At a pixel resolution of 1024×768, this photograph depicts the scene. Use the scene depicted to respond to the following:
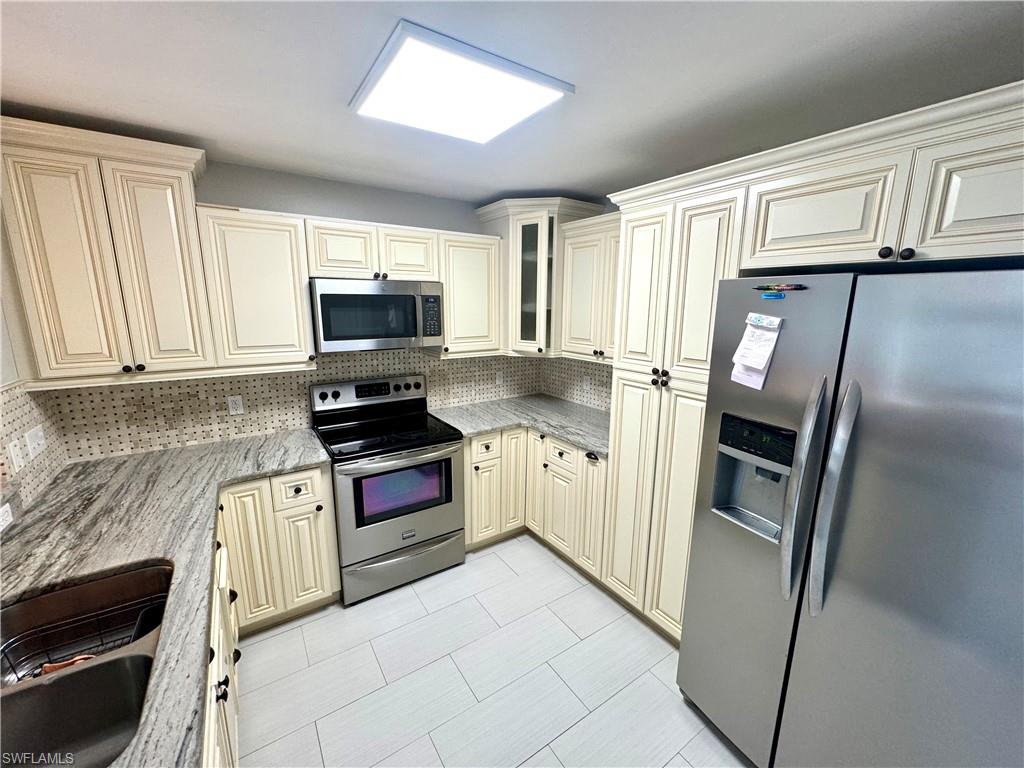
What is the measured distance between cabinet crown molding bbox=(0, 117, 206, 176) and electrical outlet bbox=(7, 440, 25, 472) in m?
1.10

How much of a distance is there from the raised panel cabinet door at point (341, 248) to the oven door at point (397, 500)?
3.48ft

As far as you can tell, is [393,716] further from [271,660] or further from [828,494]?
[828,494]

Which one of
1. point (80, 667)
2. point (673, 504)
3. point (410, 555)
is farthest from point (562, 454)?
point (80, 667)

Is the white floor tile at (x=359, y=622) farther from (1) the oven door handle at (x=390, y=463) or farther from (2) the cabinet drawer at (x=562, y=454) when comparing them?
(2) the cabinet drawer at (x=562, y=454)

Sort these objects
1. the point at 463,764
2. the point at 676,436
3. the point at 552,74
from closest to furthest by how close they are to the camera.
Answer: the point at 552,74 < the point at 463,764 < the point at 676,436

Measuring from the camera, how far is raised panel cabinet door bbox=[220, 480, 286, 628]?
1877 mm

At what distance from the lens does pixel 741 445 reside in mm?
1398

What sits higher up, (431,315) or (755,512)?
(431,315)

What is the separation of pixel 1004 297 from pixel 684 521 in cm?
129

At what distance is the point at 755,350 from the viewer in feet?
4.37

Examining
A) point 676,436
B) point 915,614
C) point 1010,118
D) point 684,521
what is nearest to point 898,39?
point 1010,118

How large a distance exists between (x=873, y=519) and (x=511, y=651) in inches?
65.3

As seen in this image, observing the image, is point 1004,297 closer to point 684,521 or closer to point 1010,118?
point 1010,118

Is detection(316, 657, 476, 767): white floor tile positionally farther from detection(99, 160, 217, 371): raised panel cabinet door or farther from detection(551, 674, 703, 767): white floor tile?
detection(99, 160, 217, 371): raised panel cabinet door
